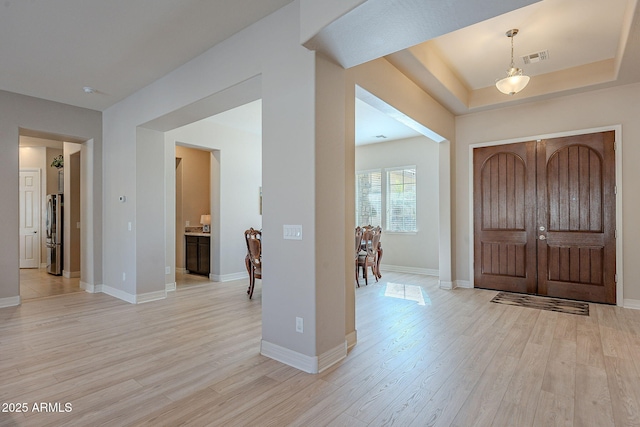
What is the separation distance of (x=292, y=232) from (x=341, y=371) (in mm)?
1160

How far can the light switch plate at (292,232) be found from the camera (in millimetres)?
2676

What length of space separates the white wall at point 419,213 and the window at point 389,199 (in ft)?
0.42

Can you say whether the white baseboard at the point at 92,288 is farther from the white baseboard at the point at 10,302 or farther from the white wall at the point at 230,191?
the white wall at the point at 230,191

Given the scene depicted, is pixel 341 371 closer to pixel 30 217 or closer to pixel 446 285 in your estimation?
pixel 446 285

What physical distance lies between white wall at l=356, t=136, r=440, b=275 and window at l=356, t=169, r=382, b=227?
0.90ft

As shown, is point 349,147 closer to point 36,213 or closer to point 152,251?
point 152,251

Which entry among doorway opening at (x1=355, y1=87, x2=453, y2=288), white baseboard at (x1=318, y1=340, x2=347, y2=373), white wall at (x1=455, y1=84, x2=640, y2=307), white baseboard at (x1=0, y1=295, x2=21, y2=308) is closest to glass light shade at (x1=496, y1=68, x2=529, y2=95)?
white wall at (x1=455, y1=84, x2=640, y2=307)


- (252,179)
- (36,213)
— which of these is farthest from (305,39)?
(36,213)

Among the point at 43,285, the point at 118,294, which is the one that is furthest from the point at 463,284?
the point at 43,285

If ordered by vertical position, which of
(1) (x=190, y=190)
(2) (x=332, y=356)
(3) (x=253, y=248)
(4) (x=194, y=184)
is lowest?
(2) (x=332, y=356)

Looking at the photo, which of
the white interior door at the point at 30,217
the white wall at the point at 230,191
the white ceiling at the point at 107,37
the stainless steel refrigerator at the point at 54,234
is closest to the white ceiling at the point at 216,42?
the white ceiling at the point at 107,37

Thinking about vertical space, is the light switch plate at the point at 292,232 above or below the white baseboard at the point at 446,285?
above

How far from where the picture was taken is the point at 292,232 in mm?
2725

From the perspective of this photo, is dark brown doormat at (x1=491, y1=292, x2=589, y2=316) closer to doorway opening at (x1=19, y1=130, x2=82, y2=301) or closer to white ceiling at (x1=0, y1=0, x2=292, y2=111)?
white ceiling at (x1=0, y1=0, x2=292, y2=111)
